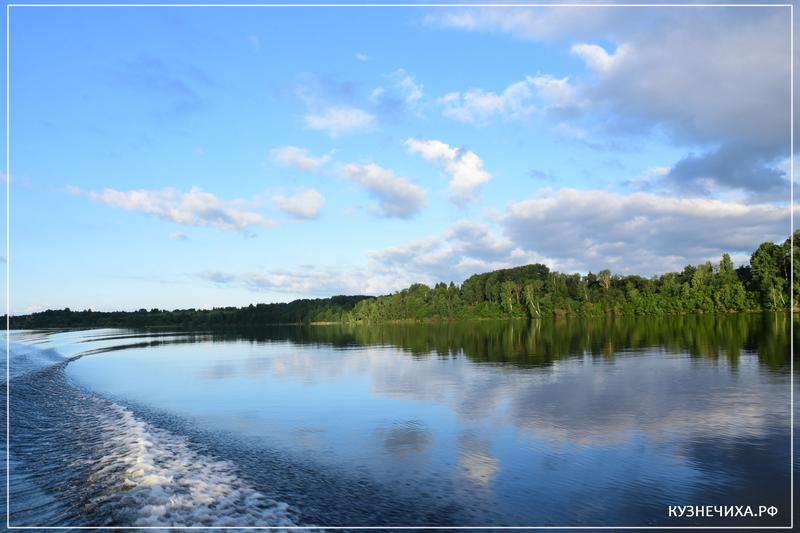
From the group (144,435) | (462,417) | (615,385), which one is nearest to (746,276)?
(615,385)

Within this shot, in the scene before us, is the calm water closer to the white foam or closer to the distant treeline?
the white foam

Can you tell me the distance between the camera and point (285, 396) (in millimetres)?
23859

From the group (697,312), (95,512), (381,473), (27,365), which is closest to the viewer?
(95,512)

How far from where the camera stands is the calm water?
33.2 feet

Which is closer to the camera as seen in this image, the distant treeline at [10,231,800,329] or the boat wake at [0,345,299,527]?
the boat wake at [0,345,299,527]

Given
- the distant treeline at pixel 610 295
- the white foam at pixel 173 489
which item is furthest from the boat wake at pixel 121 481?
the distant treeline at pixel 610 295

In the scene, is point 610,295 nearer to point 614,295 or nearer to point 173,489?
point 614,295

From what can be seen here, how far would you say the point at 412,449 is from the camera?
14188 mm

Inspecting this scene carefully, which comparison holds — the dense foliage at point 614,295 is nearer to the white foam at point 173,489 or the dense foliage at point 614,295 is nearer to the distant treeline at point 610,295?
the distant treeline at point 610,295

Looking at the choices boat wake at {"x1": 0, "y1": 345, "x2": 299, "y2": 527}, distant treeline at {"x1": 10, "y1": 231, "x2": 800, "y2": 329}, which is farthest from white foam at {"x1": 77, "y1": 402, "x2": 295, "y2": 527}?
distant treeline at {"x1": 10, "y1": 231, "x2": 800, "y2": 329}

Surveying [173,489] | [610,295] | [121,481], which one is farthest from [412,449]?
[610,295]

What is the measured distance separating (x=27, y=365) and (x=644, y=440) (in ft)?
145

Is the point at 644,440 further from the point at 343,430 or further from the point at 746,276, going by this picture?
the point at 746,276

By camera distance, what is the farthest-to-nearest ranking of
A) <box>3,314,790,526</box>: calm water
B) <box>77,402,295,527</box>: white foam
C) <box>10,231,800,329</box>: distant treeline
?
<box>10,231,800,329</box>: distant treeline → <box>3,314,790,526</box>: calm water → <box>77,402,295,527</box>: white foam
